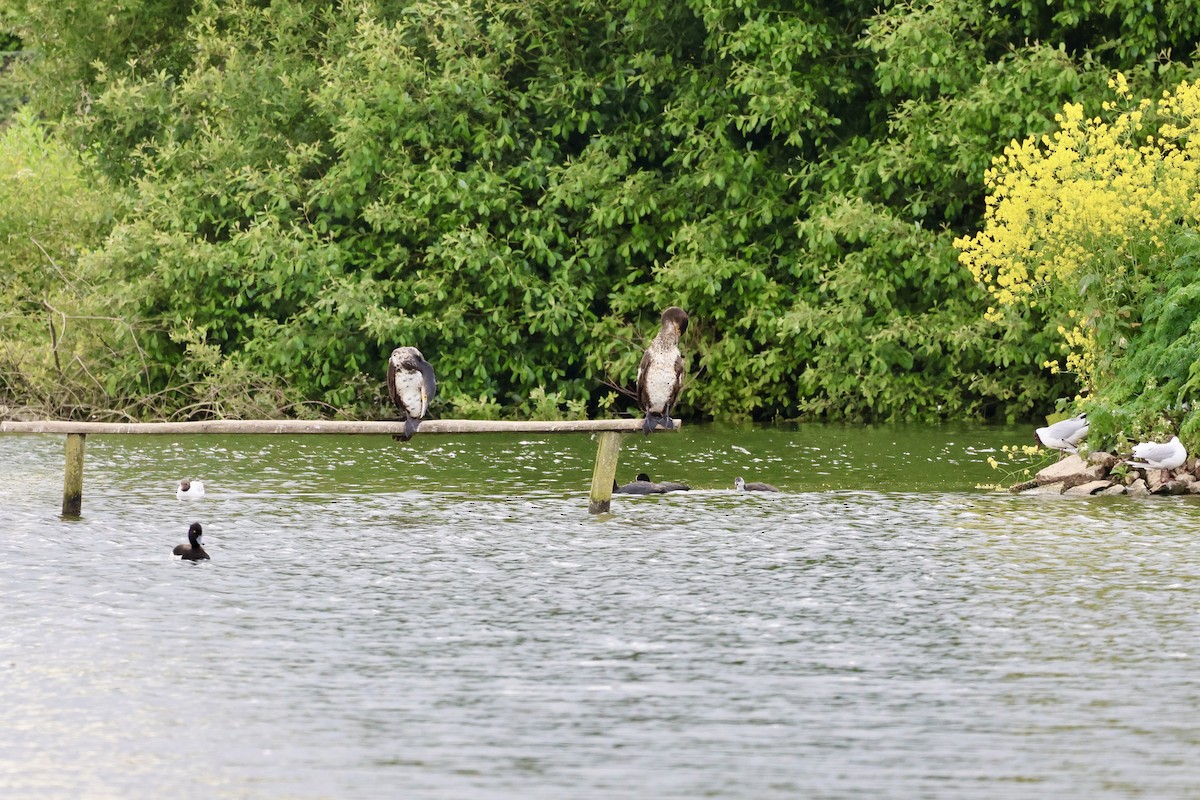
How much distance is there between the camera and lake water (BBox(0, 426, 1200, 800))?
31.4 feet

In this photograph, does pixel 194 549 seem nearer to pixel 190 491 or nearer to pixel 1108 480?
pixel 190 491

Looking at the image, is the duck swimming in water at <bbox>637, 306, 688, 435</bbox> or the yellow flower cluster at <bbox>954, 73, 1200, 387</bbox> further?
the yellow flower cluster at <bbox>954, 73, 1200, 387</bbox>

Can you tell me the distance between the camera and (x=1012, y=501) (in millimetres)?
21266

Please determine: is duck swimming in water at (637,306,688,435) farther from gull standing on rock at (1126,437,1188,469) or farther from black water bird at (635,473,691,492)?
gull standing on rock at (1126,437,1188,469)

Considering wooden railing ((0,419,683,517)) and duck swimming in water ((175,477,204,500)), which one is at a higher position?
wooden railing ((0,419,683,517))

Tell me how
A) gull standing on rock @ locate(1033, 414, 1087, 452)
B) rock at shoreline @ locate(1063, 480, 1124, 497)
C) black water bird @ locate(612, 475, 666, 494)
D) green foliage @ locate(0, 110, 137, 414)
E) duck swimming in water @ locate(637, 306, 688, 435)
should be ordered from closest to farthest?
1. duck swimming in water @ locate(637, 306, 688, 435)
2. rock at shoreline @ locate(1063, 480, 1124, 497)
3. black water bird @ locate(612, 475, 666, 494)
4. gull standing on rock @ locate(1033, 414, 1087, 452)
5. green foliage @ locate(0, 110, 137, 414)

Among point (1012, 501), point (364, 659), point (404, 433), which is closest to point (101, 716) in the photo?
point (364, 659)

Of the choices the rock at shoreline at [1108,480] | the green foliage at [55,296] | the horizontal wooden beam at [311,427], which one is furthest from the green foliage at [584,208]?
the horizontal wooden beam at [311,427]

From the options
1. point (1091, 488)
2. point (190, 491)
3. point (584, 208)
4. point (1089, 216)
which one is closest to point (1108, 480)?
point (1091, 488)

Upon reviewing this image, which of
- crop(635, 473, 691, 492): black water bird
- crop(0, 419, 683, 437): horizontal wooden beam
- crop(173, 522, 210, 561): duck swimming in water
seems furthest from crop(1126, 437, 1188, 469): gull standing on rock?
crop(173, 522, 210, 561): duck swimming in water

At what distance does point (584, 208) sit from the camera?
3484 centimetres

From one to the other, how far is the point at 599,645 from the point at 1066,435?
38.2 feet

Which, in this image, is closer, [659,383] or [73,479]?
[73,479]

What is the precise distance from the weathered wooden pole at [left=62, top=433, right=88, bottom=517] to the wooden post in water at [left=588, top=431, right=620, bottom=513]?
16.0ft
